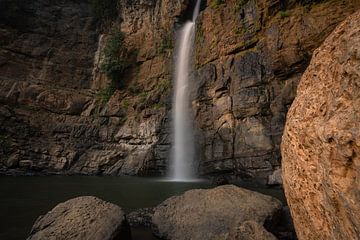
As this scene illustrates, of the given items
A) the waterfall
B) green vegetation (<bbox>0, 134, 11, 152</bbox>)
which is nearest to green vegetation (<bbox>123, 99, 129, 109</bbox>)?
the waterfall

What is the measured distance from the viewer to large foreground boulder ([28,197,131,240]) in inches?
219

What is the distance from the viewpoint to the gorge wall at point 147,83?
54.0 feet

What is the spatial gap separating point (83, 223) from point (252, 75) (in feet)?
46.3

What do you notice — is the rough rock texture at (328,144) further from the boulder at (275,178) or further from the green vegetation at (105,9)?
the green vegetation at (105,9)

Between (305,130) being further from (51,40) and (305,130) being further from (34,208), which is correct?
→ (51,40)

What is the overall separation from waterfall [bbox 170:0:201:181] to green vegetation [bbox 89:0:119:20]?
11.4m

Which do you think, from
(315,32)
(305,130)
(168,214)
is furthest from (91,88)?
(305,130)

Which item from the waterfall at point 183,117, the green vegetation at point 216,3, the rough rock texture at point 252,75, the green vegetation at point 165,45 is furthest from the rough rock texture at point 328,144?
the green vegetation at point 165,45

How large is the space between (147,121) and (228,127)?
8414 mm

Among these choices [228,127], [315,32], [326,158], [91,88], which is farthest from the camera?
[91,88]

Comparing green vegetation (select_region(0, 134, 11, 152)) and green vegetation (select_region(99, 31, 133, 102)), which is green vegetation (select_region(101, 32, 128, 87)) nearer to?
green vegetation (select_region(99, 31, 133, 102))

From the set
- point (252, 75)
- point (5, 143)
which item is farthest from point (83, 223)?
point (5, 143)

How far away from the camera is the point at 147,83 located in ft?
87.5

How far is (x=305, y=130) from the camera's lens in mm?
2992
